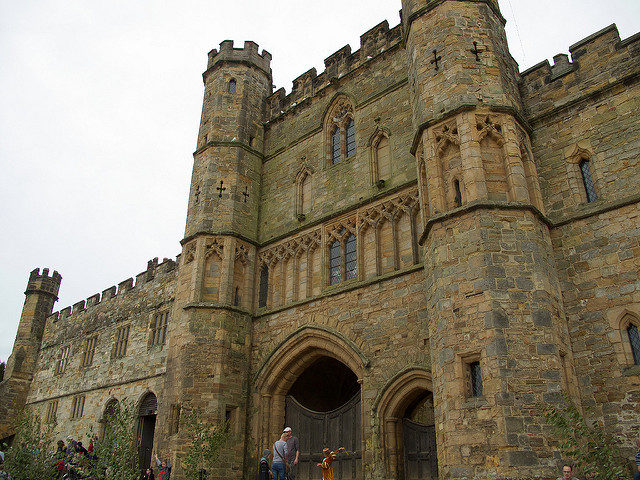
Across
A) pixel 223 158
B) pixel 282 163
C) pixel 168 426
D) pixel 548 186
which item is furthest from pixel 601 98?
pixel 168 426

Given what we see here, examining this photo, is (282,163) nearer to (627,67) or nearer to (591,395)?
(627,67)

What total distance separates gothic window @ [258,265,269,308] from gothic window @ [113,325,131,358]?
29.7ft

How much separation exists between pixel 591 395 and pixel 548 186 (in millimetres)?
3748

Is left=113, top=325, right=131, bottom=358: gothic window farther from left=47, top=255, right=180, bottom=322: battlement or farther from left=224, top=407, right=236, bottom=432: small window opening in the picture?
left=224, top=407, right=236, bottom=432: small window opening

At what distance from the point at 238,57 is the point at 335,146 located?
4.57 metres

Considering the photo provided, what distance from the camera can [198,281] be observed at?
45.4ft

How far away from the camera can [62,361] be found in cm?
2488

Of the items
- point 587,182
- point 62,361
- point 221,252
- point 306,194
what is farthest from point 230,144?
point 62,361

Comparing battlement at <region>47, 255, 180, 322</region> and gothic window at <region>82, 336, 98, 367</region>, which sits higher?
battlement at <region>47, 255, 180, 322</region>

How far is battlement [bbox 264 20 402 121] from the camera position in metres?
14.6

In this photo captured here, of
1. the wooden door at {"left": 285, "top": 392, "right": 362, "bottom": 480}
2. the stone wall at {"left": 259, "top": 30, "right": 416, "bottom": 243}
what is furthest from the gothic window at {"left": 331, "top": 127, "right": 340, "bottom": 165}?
the wooden door at {"left": 285, "top": 392, "right": 362, "bottom": 480}

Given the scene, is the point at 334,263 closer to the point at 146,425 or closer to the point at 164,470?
the point at 164,470

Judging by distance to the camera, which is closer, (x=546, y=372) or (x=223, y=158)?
(x=546, y=372)

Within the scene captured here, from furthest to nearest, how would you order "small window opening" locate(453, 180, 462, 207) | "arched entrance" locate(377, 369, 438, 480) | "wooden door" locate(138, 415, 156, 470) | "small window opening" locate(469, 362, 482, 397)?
1. "wooden door" locate(138, 415, 156, 470)
2. "arched entrance" locate(377, 369, 438, 480)
3. "small window opening" locate(453, 180, 462, 207)
4. "small window opening" locate(469, 362, 482, 397)
